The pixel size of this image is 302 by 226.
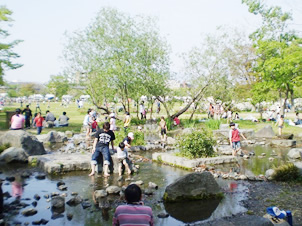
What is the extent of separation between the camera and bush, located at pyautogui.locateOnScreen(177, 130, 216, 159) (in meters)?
12.6

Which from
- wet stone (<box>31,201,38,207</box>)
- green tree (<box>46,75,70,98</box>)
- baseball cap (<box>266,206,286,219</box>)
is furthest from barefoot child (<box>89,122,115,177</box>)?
green tree (<box>46,75,70,98</box>)

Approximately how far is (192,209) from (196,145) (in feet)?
17.2

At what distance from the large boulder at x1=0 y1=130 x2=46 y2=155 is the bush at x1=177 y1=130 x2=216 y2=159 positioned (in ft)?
21.0

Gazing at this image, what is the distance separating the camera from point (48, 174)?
36.0 ft

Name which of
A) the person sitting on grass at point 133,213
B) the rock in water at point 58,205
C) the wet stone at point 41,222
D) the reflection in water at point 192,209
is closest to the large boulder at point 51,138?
the rock in water at point 58,205

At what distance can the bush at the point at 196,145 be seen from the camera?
12625 millimetres

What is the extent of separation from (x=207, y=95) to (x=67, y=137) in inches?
579

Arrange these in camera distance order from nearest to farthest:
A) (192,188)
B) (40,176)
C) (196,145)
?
(192,188) → (40,176) → (196,145)

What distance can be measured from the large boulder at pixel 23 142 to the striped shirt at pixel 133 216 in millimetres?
10890

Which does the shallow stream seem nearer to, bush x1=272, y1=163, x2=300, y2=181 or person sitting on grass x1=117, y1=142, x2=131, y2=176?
person sitting on grass x1=117, y1=142, x2=131, y2=176

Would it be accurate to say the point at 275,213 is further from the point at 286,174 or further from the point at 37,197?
the point at 37,197

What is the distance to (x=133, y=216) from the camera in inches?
161

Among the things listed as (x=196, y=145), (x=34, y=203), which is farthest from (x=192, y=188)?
(x=196, y=145)

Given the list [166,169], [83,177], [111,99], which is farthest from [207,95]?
[83,177]
